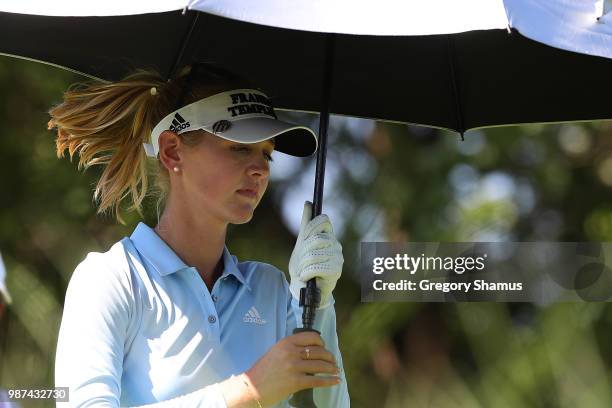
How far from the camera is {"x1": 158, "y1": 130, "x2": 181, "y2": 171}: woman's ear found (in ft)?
6.47

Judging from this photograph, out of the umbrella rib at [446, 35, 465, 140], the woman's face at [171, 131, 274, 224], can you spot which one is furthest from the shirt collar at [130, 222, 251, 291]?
the umbrella rib at [446, 35, 465, 140]

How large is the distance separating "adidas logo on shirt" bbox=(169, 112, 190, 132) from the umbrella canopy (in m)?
0.25

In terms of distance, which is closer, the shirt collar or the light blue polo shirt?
the light blue polo shirt

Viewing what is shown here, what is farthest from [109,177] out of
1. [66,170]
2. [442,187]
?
[442,187]

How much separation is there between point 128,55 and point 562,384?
2326 millimetres

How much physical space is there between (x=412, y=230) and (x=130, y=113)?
200 cm

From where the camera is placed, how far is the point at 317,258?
71.0 inches

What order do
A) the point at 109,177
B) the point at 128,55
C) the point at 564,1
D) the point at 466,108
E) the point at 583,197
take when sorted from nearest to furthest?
the point at 564,1, the point at 109,177, the point at 128,55, the point at 466,108, the point at 583,197

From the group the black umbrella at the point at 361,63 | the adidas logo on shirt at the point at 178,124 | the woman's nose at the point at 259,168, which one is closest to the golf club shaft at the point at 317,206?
the black umbrella at the point at 361,63

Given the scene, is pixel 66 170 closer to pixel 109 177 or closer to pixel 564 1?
pixel 109 177

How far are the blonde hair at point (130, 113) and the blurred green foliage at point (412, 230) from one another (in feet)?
5.25

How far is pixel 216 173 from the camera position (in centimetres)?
191

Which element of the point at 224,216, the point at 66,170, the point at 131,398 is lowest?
the point at 131,398

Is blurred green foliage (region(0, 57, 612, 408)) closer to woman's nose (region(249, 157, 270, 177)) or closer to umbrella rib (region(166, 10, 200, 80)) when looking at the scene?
umbrella rib (region(166, 10, 200, 80))
